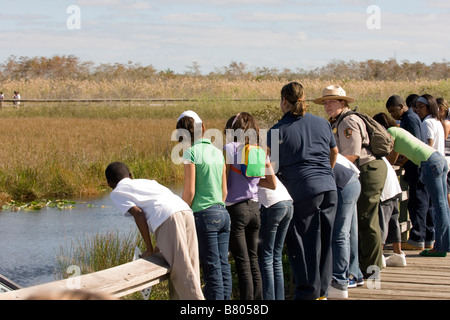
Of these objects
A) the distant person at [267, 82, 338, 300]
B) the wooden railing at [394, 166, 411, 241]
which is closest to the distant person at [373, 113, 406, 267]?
the wooden railing at [394, 166, 411, 241]

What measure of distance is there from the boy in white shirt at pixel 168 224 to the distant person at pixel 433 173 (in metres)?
3.06

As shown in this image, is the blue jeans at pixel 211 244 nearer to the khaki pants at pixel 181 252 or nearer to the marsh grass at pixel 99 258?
the khaki pants at pixel 181 252

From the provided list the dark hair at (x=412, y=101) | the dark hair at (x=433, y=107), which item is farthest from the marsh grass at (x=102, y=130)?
the dark hair at (x=433, y=107)

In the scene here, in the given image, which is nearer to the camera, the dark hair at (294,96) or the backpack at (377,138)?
the dark hair at (294,96)

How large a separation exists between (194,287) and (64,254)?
5963 millimetres

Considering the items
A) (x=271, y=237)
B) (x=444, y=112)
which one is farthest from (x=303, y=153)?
(x=444, y=112)

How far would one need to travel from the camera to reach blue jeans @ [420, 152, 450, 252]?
741 centimetres

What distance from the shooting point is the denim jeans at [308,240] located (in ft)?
18.3

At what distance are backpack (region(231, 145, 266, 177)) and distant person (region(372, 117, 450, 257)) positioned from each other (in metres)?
2.19

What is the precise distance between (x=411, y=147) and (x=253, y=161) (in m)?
2.52

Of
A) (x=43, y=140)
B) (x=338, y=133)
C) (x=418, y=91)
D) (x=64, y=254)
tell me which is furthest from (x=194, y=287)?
(x=418, y=91)

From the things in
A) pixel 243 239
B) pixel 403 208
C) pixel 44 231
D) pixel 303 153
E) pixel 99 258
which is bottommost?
pixel 44 231

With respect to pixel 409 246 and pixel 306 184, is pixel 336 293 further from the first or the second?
pixel 409 246

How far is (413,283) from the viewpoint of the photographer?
6.54 m
